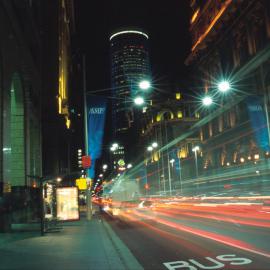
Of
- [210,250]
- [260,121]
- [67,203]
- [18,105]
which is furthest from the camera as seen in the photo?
[260,121]

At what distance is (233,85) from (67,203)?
3655 centimetres

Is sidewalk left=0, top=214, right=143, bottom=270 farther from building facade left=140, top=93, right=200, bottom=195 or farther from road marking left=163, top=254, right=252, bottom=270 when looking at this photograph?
building facade left=140, top=93, right=200, bottom=195

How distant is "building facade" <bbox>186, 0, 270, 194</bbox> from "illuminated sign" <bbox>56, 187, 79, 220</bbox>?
18.6m

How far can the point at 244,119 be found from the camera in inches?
2371

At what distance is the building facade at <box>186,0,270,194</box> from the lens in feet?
168

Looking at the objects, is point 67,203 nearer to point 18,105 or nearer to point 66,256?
point 18,105

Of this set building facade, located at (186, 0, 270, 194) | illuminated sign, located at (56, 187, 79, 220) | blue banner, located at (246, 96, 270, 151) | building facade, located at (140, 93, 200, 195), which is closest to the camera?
illuminated sign, located at (56, 187, 79, 220)

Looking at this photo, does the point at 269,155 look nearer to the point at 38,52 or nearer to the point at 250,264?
the point at 38,52

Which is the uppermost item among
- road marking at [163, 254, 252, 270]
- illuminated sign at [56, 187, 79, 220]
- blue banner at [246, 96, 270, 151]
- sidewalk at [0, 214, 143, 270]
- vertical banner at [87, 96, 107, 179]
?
blue banner at [246, 96, 270, 151]

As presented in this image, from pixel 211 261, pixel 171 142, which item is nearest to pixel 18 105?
pixel 211 261

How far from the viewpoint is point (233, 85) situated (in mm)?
58625

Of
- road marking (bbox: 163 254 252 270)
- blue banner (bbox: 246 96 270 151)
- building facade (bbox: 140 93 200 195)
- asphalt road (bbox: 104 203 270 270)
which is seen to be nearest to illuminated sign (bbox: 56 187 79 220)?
asphalt road (bbox: 104 203 270 270)

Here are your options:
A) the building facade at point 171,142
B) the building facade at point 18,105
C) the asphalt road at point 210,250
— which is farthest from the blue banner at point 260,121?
the building facade at point 171,142

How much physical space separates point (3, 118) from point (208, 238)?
10.4 meters
